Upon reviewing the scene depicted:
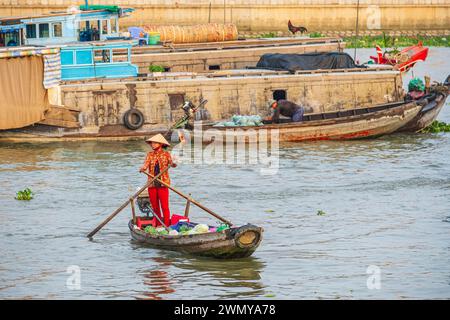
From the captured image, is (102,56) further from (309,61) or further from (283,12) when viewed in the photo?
(283,12)

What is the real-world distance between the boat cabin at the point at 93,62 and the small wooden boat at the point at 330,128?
377 cm

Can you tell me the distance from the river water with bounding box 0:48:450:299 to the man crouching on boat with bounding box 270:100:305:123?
111 centimetres

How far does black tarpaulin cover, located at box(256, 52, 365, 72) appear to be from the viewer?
122 feet

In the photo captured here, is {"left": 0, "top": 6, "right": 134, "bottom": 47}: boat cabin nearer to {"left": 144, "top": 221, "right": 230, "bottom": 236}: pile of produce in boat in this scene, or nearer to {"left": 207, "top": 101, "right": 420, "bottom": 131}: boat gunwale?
{"left": 207, "top": 101, "right": 420, "bottom": 131}: boat gunwale

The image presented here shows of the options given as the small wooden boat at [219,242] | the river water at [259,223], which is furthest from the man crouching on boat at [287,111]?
the small wooden boat at [219,242]

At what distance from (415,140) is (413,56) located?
7.99 m

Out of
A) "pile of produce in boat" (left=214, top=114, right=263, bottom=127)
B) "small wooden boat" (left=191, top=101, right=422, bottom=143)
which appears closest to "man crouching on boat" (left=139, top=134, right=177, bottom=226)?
"small wooden boat" (left=191, top=101, right=422, bottom=143)

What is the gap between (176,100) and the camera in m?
35.4

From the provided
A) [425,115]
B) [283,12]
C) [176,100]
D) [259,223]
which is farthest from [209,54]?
[283,12]

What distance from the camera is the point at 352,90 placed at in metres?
37.0

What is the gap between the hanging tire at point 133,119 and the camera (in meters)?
34.8

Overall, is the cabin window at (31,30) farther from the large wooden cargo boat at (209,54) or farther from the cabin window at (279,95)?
the cabin window at (279,95)

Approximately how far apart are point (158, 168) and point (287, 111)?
14.4m

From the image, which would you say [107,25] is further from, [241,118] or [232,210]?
[232,210]
